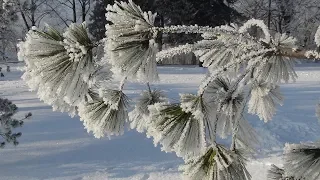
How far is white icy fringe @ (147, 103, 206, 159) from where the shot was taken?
122 centimetres

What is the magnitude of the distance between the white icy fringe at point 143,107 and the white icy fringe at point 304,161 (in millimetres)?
661

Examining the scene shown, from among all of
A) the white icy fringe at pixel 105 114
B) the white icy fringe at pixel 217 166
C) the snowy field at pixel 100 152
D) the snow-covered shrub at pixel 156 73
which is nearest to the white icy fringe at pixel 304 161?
the snow-covered shrub at pixel 156 73

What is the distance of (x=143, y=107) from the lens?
1869 mm

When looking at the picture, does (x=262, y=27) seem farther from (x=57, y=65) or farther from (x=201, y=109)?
(x=57, y=65)

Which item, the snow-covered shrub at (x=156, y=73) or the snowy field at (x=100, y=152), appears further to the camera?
the snowy field at (x=100, y=152)

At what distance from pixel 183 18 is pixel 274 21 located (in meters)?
16.8

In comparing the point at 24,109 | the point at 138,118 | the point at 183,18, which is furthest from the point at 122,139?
the point at 183,18

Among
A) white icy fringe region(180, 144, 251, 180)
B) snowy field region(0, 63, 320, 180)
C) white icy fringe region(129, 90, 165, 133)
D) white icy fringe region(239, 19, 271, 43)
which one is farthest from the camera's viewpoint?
snowy field region(0, 63, 320, 180)

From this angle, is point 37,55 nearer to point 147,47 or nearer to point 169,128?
point 147,47

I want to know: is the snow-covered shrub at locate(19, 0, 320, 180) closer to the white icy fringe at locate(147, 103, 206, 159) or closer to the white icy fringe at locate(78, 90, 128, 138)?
the white icy fringe at locate(147, 103, 206, 159)

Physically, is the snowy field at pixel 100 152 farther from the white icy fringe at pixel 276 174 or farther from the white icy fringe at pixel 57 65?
the white icy fringe at pixel 57 65

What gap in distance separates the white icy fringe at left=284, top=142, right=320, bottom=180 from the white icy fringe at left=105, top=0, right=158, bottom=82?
49cm

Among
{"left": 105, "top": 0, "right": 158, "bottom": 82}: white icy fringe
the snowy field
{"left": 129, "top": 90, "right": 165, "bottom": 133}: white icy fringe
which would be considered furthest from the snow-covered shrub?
the snowy field

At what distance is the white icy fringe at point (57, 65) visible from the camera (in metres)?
1.27
